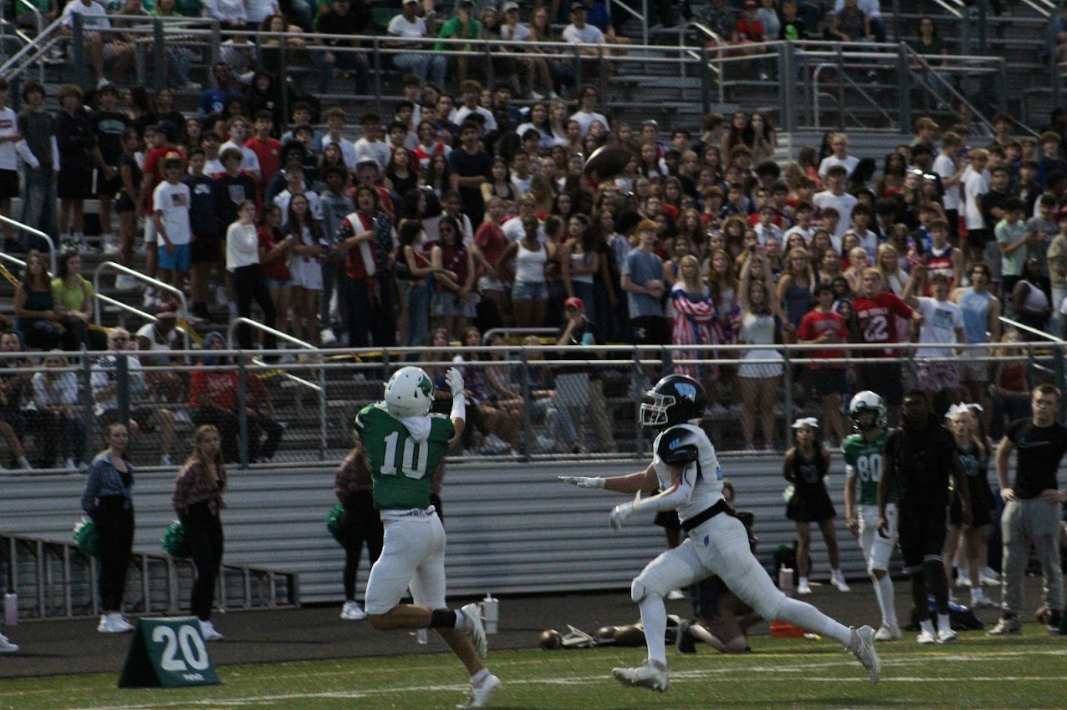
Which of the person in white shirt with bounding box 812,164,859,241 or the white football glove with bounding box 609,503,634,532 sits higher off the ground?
the person in white shirt with bounding box 812,164,859,241

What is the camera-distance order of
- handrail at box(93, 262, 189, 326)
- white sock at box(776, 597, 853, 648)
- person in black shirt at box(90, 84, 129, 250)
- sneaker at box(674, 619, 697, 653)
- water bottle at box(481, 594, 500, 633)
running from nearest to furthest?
white sock at box(776, 597, 853, 648) → sneaker at box(674, 619, 697, 653) → water bottle at box(481, 594, 500, 633) → handrail at box(93, 262, 189, 326) → person in black shirt at box(90, 84, 129, 250)

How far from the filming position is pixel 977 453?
1839cm

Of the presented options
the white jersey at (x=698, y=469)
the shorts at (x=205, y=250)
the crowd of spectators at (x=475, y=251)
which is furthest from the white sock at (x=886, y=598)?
the shorts at (x=205, y=250)

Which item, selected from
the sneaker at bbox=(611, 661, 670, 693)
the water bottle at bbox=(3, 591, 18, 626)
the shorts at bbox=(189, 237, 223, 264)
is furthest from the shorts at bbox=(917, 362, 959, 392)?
the sneaker at bbox=(611, 661, 670, 693)

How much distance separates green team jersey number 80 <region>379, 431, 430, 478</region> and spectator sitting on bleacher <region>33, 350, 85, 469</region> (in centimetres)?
656

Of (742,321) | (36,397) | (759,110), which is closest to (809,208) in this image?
(742,321)

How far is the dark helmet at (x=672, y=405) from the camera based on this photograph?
441 inches

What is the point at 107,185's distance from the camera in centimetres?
2059

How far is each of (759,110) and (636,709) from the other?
16349mm

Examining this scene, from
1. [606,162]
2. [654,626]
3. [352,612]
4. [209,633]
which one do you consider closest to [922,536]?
[654,626]

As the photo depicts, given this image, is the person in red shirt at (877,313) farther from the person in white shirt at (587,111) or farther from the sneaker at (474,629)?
the sneaker at (474,629)

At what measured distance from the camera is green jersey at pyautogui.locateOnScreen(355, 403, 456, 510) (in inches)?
454

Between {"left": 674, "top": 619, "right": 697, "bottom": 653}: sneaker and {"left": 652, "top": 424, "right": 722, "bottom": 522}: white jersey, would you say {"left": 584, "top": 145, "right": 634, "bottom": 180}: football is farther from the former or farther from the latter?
{"left": 652, "top": 424, "right": 722, "bottom": 522}: white jersey

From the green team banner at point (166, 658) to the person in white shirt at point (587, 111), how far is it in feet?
38.2
